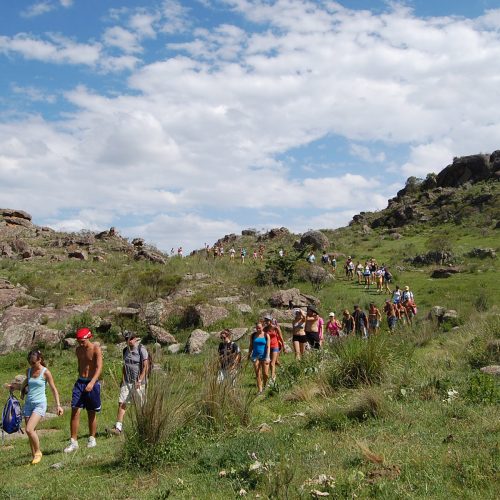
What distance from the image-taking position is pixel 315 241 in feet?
157

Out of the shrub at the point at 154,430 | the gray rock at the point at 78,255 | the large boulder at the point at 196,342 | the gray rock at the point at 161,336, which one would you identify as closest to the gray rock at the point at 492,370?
the shrub at the point at 154,430

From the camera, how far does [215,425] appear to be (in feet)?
25.0

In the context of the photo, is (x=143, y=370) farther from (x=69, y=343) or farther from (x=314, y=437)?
(x=69, y=343)

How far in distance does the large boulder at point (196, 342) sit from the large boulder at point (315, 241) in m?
28.4

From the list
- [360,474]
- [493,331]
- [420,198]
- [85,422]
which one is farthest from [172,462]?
[420,198]

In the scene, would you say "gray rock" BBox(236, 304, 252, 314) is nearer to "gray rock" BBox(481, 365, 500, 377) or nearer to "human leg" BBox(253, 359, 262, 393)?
"human leg" BBox(253, 359, 262, 393)

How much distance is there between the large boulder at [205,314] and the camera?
22109 mm

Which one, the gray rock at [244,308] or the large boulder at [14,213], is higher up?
the large boulder at [14,213]

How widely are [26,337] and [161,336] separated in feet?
16.1

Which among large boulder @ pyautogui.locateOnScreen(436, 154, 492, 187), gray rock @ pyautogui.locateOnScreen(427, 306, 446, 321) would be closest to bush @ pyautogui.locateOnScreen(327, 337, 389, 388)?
gray rock @ pyautogui.locateOnScreen(427, 306, 446, 321)

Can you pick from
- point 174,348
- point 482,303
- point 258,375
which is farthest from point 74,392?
point 482,303

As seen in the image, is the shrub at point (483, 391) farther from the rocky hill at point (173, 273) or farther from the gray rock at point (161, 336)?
the gray rock at point (161, 336)

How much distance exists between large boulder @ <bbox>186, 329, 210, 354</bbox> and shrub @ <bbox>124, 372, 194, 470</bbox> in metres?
11.4

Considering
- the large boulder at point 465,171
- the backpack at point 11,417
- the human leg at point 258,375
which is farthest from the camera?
the large boulder at point 465,171
